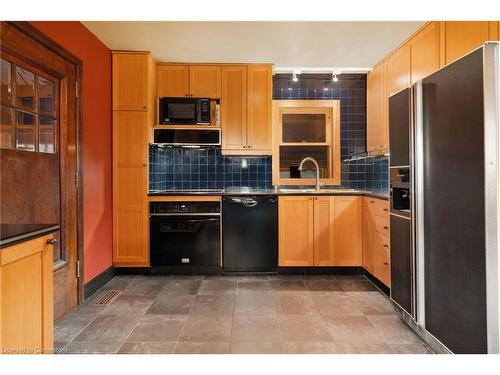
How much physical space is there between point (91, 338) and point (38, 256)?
3.18ft

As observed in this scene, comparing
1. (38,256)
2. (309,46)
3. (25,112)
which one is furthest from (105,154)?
(309,46)

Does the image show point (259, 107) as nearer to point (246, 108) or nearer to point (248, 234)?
point (246, 108)

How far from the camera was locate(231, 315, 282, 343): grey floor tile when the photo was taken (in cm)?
210

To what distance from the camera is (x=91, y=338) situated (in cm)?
210

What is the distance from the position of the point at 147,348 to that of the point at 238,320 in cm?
68

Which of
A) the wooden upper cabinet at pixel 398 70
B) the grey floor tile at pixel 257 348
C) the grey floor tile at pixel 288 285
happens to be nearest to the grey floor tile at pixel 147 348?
the grey floor tile at pixel 257 348

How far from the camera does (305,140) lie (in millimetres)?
4273

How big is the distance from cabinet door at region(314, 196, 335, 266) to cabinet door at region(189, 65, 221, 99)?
172cm

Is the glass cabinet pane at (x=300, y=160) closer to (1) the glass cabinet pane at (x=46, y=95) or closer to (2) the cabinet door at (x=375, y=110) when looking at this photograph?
(2) the cabinet door at (x=375, y=110)

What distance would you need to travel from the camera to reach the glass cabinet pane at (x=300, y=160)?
4.23 m

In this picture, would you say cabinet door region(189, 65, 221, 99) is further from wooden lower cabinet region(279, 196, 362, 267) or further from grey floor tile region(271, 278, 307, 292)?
grey floor tile region(271, 278, 307, 292)

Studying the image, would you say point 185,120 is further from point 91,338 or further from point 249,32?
point 91,338

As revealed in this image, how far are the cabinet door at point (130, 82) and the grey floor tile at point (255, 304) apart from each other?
87.2 inches

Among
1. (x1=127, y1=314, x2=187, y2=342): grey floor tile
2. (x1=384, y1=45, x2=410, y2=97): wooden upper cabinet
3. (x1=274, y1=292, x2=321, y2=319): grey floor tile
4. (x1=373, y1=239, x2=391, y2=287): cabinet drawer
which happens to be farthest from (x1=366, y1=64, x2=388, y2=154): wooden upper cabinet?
(x1=127, y1=314, x2=187, y2=342): grey floor tile
